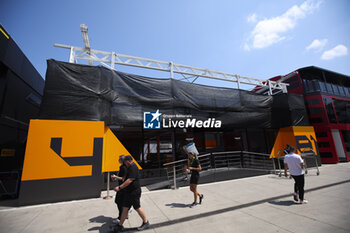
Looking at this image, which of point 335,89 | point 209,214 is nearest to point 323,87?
point 335,89

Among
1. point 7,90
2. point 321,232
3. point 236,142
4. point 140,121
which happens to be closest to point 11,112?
point 7,90

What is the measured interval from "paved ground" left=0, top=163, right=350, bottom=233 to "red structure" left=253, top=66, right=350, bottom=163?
11.4 m

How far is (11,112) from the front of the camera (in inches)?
329

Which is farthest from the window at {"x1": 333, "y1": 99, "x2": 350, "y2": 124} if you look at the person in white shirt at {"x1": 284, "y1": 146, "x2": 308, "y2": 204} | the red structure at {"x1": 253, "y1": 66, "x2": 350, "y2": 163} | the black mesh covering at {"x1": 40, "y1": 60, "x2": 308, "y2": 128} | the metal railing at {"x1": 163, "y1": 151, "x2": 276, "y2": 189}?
the person in white shirt at {"x1": 284, "y1": 146, "x2": 308, "y2": 204}

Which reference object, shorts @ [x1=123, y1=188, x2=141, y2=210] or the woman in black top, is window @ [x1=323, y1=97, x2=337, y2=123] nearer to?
the woman in black top

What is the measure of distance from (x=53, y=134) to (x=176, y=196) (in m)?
5.31

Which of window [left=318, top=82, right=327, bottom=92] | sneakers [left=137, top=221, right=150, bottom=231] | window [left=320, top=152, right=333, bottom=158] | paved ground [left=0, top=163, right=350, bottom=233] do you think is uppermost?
window [left=318, top=82, right=327, bottom=92]

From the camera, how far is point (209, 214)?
13.2 ft

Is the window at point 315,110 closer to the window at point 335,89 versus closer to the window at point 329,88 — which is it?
the window at point 329,88

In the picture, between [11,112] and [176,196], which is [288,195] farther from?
[11,112]

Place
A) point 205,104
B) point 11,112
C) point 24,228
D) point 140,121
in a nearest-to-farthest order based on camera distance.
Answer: point 24,228 → point 140,121 → point 11,112 → point 205,104

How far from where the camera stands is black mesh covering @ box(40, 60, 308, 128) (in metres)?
6.33

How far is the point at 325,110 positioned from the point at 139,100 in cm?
1754

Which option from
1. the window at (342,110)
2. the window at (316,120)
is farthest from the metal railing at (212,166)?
the window at (342,110)
